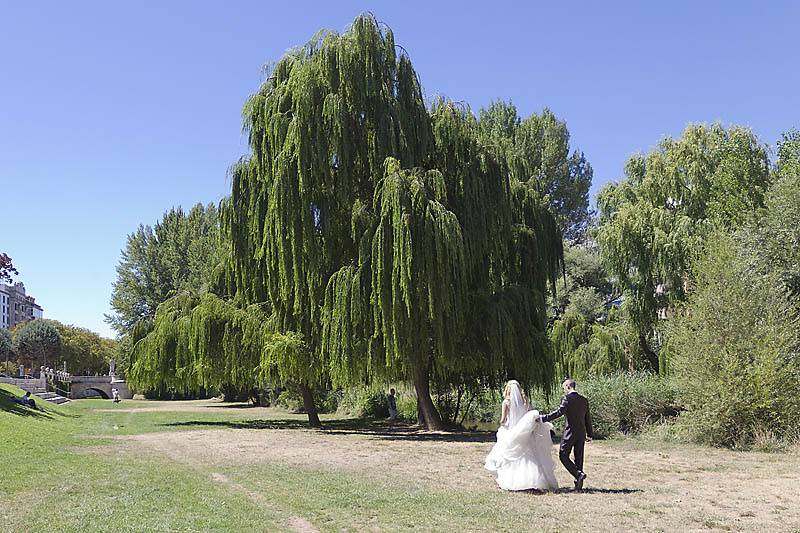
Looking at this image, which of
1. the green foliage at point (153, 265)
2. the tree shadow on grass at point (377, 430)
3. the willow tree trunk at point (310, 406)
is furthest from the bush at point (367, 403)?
the green foliage at point (153, 265)

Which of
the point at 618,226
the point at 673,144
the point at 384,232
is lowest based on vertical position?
the point at 384,232

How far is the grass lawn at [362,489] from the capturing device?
830 cm

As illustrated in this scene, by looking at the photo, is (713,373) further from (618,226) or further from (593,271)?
(593,271)

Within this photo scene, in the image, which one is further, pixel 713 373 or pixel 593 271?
pixel 593 271

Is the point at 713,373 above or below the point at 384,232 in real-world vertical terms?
below

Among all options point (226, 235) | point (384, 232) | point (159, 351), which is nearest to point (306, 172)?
point (384, 232)

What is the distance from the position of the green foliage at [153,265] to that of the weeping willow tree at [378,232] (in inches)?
1477

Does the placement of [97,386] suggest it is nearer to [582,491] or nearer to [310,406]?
[310,406]

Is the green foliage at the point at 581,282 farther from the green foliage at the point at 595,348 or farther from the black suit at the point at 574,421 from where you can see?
the black suit at the point at 574,421

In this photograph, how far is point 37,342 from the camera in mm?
79562

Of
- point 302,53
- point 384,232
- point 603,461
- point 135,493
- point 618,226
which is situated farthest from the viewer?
point 618,226

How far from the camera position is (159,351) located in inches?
1046

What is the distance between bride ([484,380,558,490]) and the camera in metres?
10.5

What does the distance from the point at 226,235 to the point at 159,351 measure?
205 inches
